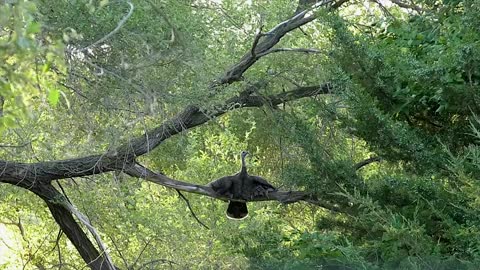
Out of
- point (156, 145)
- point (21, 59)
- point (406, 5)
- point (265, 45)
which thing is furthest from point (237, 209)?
point (21, 59)

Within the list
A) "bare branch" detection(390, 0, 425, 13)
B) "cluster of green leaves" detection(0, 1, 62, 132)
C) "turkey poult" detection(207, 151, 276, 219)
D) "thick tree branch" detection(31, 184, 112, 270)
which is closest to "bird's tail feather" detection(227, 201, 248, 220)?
"turkey poult" detection(207, 151, 276, 219)

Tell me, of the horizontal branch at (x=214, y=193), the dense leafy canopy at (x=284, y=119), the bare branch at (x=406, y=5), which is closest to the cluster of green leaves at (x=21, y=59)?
the dense leafy canopy at (x=284, y=119)

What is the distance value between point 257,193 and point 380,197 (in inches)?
73.4

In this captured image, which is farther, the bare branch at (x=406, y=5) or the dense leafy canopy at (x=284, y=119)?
the bare branch at (x=406, y=5)

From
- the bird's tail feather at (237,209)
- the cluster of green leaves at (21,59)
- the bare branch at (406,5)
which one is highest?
the cluster of green leaves at (21,59)

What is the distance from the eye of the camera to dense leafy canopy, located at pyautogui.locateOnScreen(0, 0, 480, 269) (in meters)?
7.10

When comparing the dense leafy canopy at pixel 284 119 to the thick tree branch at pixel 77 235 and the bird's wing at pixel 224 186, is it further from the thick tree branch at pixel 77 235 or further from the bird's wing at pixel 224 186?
the bird's wing at pixel 224 186

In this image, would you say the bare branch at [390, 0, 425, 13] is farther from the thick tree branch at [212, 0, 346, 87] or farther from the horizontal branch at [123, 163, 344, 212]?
the horizontal branch at [123, 163, 344, 212]

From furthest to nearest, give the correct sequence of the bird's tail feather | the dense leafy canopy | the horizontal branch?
1. the bird's tail feather
2. the horizontal branch
3. the dense leafy canopy

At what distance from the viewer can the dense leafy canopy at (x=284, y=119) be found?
7098 mm

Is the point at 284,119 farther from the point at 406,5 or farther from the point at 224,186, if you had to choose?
the point at 406,5

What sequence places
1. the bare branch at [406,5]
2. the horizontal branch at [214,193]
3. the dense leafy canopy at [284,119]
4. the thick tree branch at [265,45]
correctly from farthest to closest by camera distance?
the bare branch at [406,5], the thick tree branch at [265,45], the horizontal branch at [214,193], the dense leafy canopy at [284,119]

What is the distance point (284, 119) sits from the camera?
376 inches

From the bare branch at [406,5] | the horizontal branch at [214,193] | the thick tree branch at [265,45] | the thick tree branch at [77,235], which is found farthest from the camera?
the thick tree branch at [77,235]
